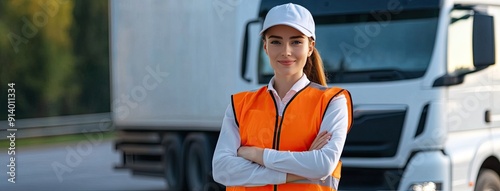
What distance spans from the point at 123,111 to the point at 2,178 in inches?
137

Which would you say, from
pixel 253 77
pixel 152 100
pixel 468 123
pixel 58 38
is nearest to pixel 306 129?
pixel 468 123

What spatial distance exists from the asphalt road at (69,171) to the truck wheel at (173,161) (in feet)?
8.95

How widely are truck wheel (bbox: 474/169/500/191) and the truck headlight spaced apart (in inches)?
20.9

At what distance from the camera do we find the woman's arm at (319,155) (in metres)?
4.00

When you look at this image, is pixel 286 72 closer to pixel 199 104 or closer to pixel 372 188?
pixel 372 188

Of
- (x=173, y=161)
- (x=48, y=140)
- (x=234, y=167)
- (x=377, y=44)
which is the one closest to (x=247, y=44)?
(x=377, y=44)

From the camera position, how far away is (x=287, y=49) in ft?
13.2

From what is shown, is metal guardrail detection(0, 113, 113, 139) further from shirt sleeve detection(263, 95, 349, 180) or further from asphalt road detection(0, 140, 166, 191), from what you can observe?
shirt sleeve detection(263, 95, 349, 180)

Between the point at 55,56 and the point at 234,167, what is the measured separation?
96.1 feet

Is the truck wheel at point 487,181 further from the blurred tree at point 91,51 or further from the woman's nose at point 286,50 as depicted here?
the blurred tree at point 91,51

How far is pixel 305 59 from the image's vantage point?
4113 mm

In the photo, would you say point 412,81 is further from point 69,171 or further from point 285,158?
point 69,171

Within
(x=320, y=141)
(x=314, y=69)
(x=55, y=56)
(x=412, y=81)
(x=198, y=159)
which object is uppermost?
(x=314, y=69)

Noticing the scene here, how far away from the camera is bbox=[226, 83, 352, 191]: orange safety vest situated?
401 cm
